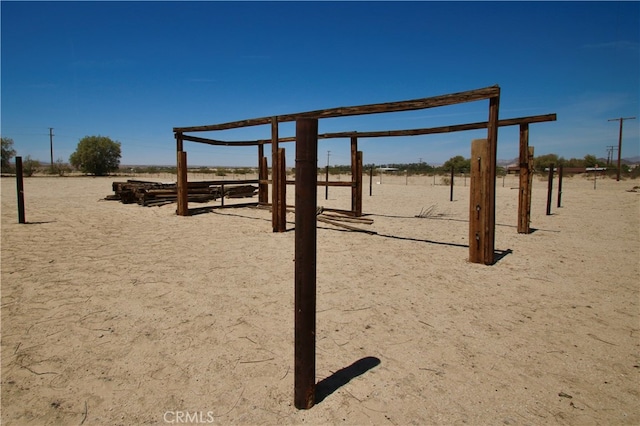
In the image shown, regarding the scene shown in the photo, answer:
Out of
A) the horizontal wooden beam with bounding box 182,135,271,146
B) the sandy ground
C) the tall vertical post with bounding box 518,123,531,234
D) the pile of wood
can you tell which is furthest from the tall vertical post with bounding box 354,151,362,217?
the pile of wood

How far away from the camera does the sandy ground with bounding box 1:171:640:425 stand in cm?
230

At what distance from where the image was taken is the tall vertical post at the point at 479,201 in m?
5.66

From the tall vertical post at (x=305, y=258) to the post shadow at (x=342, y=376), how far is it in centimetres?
19

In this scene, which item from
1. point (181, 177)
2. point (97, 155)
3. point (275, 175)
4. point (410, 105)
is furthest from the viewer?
point (97, 155)

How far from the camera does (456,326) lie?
349 cm

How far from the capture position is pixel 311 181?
2.22m

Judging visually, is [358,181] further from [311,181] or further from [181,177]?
[311,181]

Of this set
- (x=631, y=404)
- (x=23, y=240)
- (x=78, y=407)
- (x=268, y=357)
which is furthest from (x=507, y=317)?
(x=23, y=240)

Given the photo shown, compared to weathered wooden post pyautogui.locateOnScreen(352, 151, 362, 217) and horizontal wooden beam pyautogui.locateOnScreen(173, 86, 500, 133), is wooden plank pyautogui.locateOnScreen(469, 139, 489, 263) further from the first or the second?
weathered wooden post pyautogui.locateOnScreen(352, 151, 362, 217)

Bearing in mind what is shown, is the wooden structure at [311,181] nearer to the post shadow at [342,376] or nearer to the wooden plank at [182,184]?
the wooden plank at [182,184]

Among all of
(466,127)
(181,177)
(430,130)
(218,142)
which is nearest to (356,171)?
(430,130)

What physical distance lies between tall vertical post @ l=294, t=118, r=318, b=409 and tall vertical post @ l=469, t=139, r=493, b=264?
4.32 metres

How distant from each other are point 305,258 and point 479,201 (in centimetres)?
453

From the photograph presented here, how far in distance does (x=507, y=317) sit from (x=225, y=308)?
3132 mm
